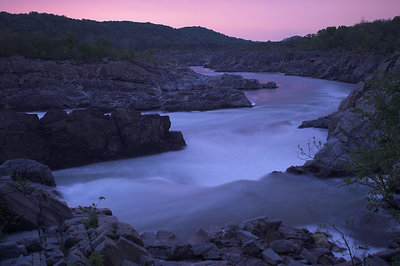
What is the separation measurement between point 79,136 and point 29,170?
14.1 ft

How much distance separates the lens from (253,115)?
1072 inches

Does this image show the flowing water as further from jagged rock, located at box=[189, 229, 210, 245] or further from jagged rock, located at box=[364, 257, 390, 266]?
jagged rock, located at box=[364, 257, 390, 266]

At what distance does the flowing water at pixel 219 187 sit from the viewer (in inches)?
404

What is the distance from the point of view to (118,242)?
6.23 m

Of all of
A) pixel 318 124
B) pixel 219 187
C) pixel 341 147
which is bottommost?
pixel 219 187

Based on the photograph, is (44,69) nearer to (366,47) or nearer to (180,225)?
(180,225)

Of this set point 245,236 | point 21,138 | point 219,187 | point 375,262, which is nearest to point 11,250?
point 245,236

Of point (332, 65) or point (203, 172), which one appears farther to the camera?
point (332, 65)

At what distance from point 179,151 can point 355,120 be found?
869cm

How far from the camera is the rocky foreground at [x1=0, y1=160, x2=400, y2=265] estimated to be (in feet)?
19.1

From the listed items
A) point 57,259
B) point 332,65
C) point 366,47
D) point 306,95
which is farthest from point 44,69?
point 366,47

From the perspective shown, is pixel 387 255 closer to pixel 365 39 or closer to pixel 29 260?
pixel 29 260

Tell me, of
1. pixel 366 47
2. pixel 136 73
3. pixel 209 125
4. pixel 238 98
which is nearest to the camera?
pixel 209 125

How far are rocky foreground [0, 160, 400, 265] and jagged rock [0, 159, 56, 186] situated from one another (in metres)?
3.80
